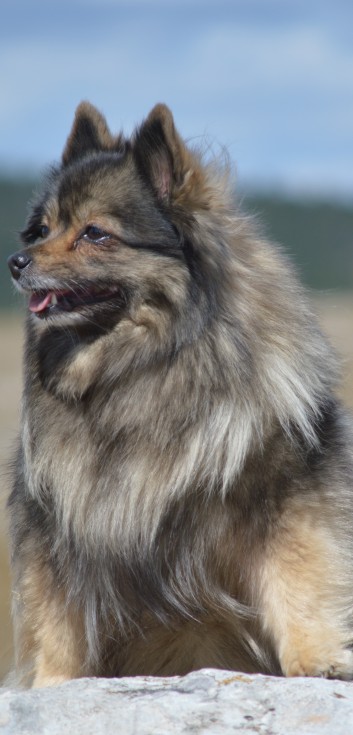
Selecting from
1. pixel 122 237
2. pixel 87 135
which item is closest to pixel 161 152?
pixel 122 237

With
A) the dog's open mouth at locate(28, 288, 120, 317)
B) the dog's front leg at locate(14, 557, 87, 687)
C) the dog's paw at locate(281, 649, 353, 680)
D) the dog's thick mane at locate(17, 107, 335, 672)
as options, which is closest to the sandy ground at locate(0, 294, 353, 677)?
the dog's thick mane at locate(17, 107, 335, 672)

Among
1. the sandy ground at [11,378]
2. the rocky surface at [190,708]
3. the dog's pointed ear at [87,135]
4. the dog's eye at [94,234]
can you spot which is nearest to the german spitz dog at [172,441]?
the dog's eye at [94,234]

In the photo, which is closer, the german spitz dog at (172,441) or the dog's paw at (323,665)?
the dog's paw at (323,665)

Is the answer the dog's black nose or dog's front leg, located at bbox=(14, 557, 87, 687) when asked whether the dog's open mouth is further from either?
dog's front leg, located at bbox=(14, 557, 87, 687)

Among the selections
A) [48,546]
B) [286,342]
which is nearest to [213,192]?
[286,342]

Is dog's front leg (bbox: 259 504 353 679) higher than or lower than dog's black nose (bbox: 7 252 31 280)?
lower

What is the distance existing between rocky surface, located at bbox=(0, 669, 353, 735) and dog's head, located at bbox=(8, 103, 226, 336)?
159cm

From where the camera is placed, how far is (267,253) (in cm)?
518

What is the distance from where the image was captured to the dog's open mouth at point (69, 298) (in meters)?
4.77

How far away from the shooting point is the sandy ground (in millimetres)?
5582

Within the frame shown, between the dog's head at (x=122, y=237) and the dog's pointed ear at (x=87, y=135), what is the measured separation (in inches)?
12.9

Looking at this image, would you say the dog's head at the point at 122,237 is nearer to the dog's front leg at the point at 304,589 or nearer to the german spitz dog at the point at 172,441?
the german spitz dog at the point at 172,441

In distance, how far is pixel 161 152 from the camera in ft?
16.2

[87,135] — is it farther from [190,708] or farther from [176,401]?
[190,708]
